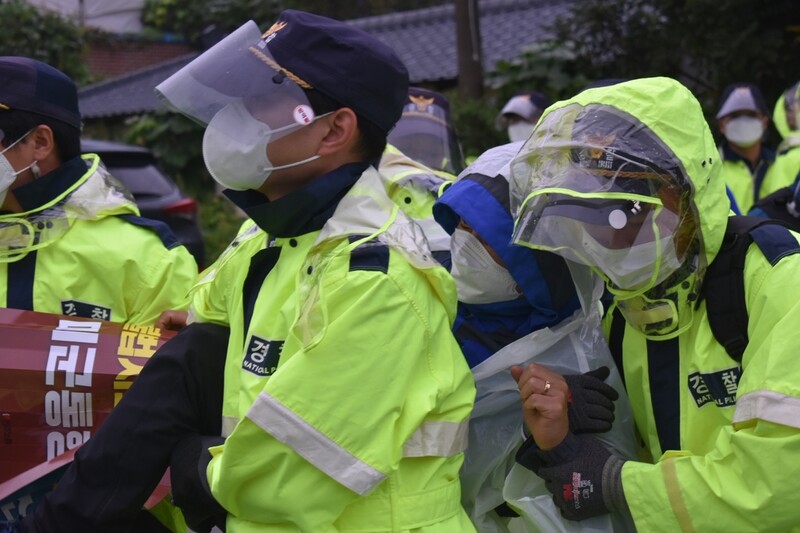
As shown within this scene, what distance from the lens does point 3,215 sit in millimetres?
2727

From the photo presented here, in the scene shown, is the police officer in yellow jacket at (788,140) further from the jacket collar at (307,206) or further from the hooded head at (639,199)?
the jacket collar at (307,206)

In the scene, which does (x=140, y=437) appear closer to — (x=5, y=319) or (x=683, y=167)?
(x=5, y=319)

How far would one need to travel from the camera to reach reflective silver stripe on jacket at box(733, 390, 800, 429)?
69.3 inches

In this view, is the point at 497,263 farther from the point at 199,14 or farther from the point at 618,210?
the point at 199,14

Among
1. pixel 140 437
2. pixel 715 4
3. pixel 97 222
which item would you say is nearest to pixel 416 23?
pixel 715 4

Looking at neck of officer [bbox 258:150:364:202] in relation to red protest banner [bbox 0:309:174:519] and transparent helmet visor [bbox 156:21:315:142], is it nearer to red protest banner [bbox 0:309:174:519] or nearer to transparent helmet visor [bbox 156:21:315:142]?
transparent helmet visor [bbox 156:21:315:142]

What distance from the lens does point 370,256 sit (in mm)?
1751

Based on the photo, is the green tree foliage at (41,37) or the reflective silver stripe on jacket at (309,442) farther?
the green tree foliage at (41,37)

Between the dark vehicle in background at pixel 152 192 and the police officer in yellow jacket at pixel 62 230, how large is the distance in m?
4.36

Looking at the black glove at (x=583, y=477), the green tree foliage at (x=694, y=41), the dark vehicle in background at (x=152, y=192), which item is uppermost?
the black glove at (x=583, y=477)

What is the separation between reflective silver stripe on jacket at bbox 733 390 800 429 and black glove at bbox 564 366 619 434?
0.33 metres

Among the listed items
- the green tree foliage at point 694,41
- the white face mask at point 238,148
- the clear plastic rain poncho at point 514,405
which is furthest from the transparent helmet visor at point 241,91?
the green tree foliage at point 694,41

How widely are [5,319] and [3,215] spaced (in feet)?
1.42

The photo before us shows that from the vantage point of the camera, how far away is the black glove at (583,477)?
2.00 metres
